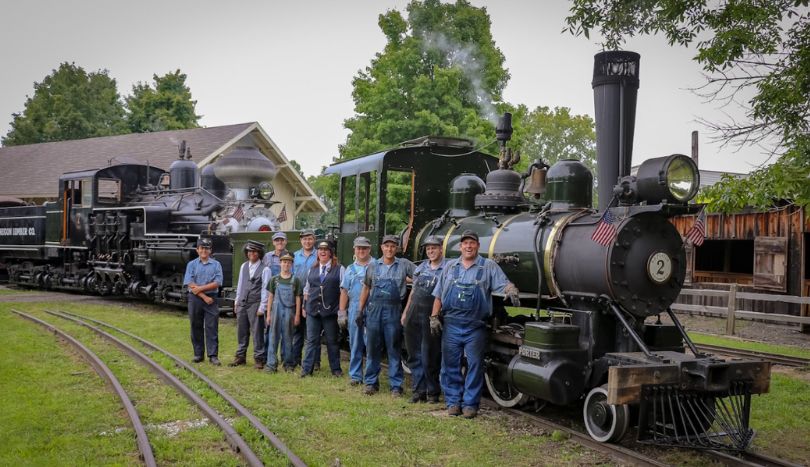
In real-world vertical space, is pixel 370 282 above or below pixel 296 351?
above

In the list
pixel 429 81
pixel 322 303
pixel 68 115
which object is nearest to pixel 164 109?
pixel 68 115

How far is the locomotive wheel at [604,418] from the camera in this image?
18.7ft

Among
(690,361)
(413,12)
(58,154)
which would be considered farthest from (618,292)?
(58,154)

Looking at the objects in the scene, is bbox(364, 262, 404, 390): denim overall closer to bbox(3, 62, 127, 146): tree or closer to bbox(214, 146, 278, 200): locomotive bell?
bbox(214, 146, 278, 200): locomotive bell

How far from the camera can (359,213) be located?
30.9 feet

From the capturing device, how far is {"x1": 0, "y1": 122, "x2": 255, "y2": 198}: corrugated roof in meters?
27.1

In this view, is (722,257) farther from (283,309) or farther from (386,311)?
(283,309)

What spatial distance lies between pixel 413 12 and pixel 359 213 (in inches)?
565

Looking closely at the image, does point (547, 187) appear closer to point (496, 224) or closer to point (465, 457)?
point (496, 224)

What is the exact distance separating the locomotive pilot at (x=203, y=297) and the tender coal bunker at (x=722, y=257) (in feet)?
49.6

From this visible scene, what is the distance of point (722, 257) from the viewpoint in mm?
20031

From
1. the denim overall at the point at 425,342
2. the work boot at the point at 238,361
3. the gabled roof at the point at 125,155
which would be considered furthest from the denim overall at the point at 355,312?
the gabled roof at the point at 125,155

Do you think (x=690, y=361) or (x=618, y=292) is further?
(x=618, y=292)

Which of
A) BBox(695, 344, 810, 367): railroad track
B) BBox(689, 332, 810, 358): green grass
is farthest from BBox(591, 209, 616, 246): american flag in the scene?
BBox(689, 332, 810, 358): green grass
